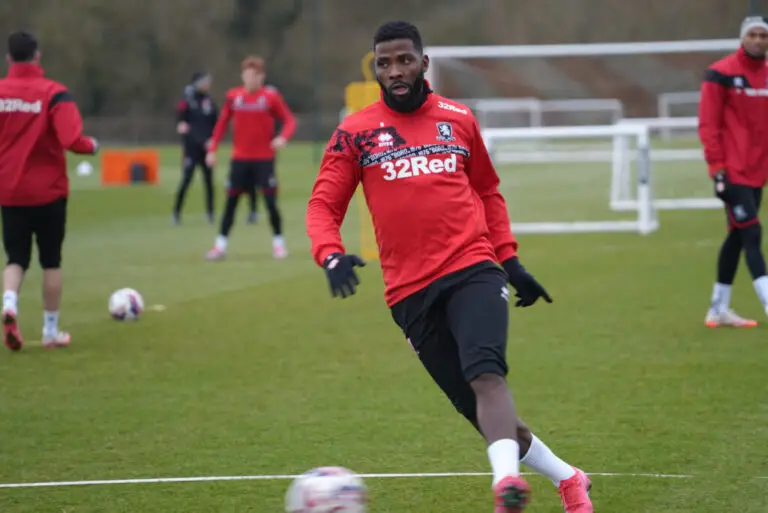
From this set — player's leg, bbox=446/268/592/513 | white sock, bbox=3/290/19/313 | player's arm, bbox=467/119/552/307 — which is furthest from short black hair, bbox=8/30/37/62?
player's leg, bbox=446/268/592/513

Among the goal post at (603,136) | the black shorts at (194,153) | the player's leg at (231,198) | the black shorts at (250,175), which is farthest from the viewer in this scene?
the black shorts at (194,153)

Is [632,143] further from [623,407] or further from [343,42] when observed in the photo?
[343,42]

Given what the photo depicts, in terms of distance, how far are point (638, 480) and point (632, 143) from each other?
79.2ft

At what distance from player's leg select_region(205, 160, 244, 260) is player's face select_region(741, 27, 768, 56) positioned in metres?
7.76

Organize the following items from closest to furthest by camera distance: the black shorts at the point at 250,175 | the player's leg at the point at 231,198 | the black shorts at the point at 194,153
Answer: the player's leg at the point at 231,198, the black shorts at the point at 250,175, the black shorts at the point at 194,153

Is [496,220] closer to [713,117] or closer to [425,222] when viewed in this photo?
[425,222]

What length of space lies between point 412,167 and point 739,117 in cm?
520

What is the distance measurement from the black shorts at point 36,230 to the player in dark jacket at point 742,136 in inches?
183

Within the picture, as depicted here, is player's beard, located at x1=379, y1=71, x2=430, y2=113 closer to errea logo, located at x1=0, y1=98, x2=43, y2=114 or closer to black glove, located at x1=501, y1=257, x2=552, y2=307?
black glove, located at x1=501, y1=257, x2=552, y2=307

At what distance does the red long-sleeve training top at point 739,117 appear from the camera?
9.61 meters

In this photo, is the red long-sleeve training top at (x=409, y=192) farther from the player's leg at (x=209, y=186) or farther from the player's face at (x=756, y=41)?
the player's leg at (x=209, y=186)

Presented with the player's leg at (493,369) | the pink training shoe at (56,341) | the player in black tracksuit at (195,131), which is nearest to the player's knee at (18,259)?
the pink training shoe at (56,341)

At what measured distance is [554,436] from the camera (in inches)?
271

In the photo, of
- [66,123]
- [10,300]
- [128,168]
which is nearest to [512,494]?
[66,123]
